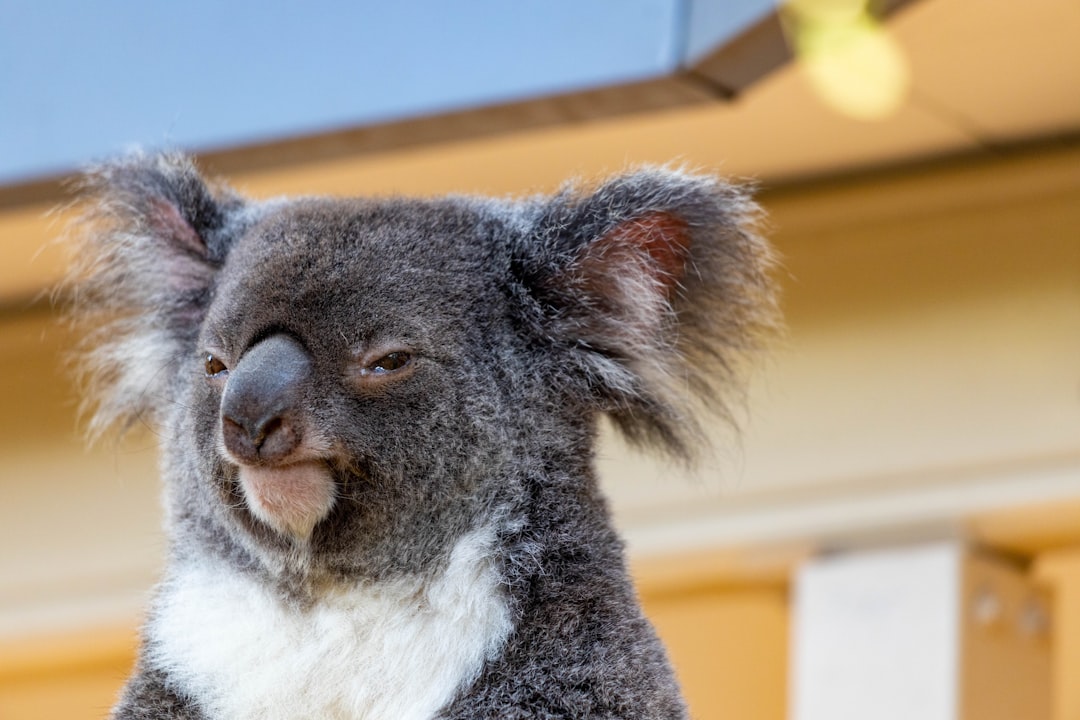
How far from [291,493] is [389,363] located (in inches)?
9.0

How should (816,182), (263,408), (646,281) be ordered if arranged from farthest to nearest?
(816,182) < (646,281) < (263,408)

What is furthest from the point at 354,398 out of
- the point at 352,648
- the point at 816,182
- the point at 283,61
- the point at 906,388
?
the point at 816,182

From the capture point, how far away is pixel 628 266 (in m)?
2.62

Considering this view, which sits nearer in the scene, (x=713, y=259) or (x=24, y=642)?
(x=713, y=259)

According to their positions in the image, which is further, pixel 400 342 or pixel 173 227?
pixel 173 227

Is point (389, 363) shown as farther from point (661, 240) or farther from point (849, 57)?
point (849, 57)

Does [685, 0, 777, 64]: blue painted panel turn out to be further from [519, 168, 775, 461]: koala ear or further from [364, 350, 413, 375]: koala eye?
[364, 350, 413, 375]: koala eye

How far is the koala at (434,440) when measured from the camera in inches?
90.8

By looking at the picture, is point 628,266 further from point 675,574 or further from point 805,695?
point 675,574

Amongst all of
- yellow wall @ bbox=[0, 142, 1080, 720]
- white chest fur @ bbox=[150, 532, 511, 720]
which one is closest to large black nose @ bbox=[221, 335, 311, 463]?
white chest fur @ bbox=[150, 532, 511, 720]

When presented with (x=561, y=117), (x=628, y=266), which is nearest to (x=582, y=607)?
(x=628, y=266)

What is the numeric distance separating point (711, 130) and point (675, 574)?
2169mm

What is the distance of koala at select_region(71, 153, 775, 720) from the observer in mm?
2307

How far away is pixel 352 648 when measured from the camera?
7.72 feet
